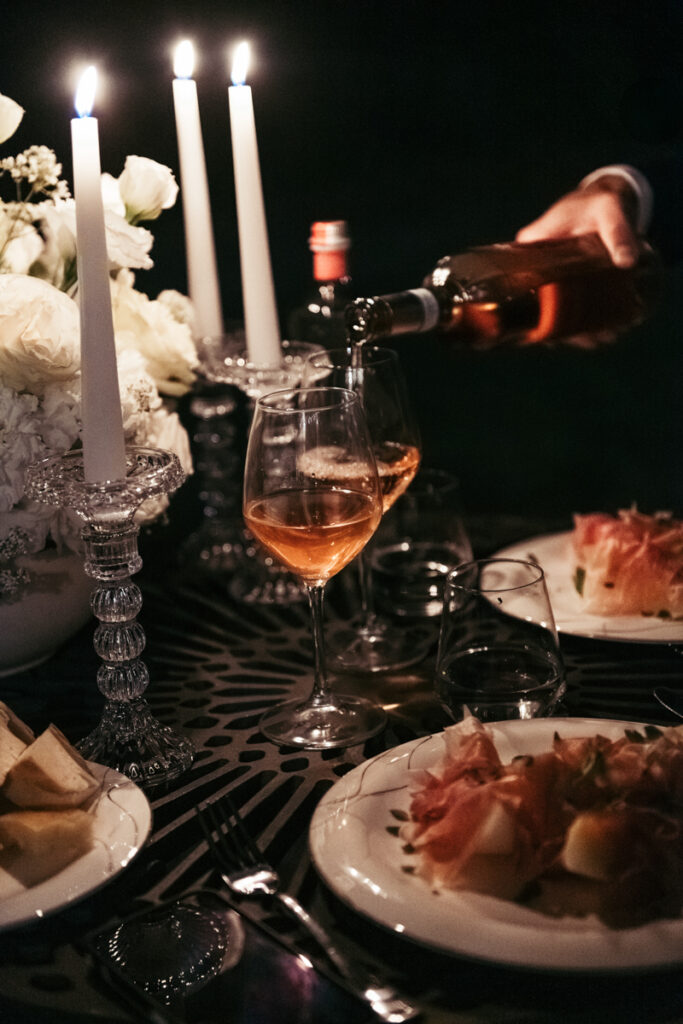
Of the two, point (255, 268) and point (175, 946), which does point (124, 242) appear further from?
point (175, 946)

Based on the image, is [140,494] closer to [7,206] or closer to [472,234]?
[7,206]

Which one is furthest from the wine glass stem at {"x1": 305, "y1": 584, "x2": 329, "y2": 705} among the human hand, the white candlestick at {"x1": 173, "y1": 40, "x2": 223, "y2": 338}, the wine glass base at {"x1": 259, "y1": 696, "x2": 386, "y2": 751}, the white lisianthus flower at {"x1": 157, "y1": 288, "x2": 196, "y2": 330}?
the human hand

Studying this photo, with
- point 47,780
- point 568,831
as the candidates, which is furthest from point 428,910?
point 47,780

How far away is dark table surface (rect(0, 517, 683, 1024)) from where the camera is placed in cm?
73

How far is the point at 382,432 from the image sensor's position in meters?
1.24

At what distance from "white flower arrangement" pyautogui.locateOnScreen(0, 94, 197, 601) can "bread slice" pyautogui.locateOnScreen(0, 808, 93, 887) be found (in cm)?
36

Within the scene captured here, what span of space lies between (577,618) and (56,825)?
2.10ft

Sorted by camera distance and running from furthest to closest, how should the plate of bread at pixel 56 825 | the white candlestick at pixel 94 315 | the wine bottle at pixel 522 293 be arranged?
the wine bottle at pixel 522 293, the white candlestick at pixel 94 315, the plate of bread at pixel 56 825

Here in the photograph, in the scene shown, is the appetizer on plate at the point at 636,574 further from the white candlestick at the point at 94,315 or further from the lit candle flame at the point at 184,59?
the lit candle flame at the point at 184,59

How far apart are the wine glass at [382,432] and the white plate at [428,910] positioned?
0.37m

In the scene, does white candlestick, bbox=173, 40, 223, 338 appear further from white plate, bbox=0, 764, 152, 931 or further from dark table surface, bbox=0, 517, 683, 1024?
white plate, bbox=0, 764, 152, 931

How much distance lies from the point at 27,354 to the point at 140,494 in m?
0.21

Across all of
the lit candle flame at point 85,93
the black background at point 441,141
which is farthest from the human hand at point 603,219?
the lit candle flame at point 85,93

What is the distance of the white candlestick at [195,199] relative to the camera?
1431mm
